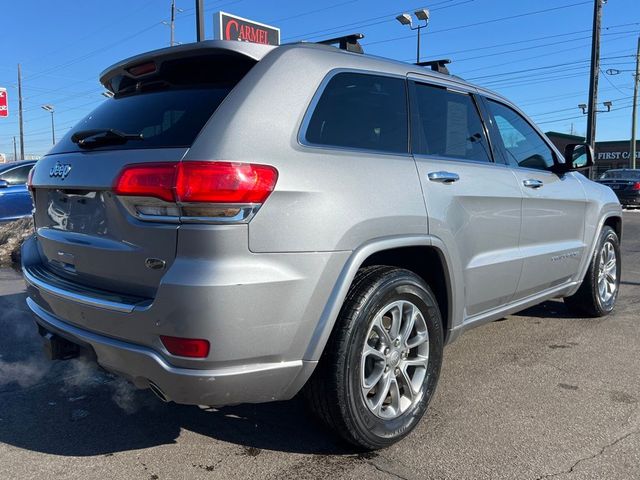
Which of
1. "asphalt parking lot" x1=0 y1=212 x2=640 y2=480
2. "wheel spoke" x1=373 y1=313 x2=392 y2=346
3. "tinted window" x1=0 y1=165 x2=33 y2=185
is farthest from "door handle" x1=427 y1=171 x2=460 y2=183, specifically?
"tinted window" x1=0 y1=165 x2=33 y2=185

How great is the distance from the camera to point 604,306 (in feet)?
17.7

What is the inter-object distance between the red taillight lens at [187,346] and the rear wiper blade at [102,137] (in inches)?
37.3

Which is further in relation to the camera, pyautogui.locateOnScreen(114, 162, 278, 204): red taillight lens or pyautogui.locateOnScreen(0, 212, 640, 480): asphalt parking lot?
pyautogui.locateOnScreen(0, 212, 640, 480): asphalt parking lot

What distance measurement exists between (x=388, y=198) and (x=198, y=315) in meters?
1.11

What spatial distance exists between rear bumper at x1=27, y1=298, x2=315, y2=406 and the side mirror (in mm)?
3023

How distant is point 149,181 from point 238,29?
12521 mm

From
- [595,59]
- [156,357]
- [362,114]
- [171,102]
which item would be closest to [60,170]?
[171,102]

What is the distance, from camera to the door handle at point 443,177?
10.3ft

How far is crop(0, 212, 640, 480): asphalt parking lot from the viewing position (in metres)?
2.71

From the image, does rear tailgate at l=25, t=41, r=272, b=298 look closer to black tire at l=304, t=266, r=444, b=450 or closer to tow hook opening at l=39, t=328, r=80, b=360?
tow hook opening at l=39, t=328, r=80, b=360

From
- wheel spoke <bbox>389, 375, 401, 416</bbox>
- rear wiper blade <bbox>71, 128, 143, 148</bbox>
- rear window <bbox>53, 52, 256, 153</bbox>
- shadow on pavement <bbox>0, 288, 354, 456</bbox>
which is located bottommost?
shadow on pavement <bbox>0, 288, 354, 456</bbox>

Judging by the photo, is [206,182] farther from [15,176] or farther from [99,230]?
[15,176]

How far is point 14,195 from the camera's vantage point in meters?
10.0

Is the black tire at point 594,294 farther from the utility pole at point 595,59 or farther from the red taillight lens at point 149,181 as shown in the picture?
the utility pole at point 595,59
